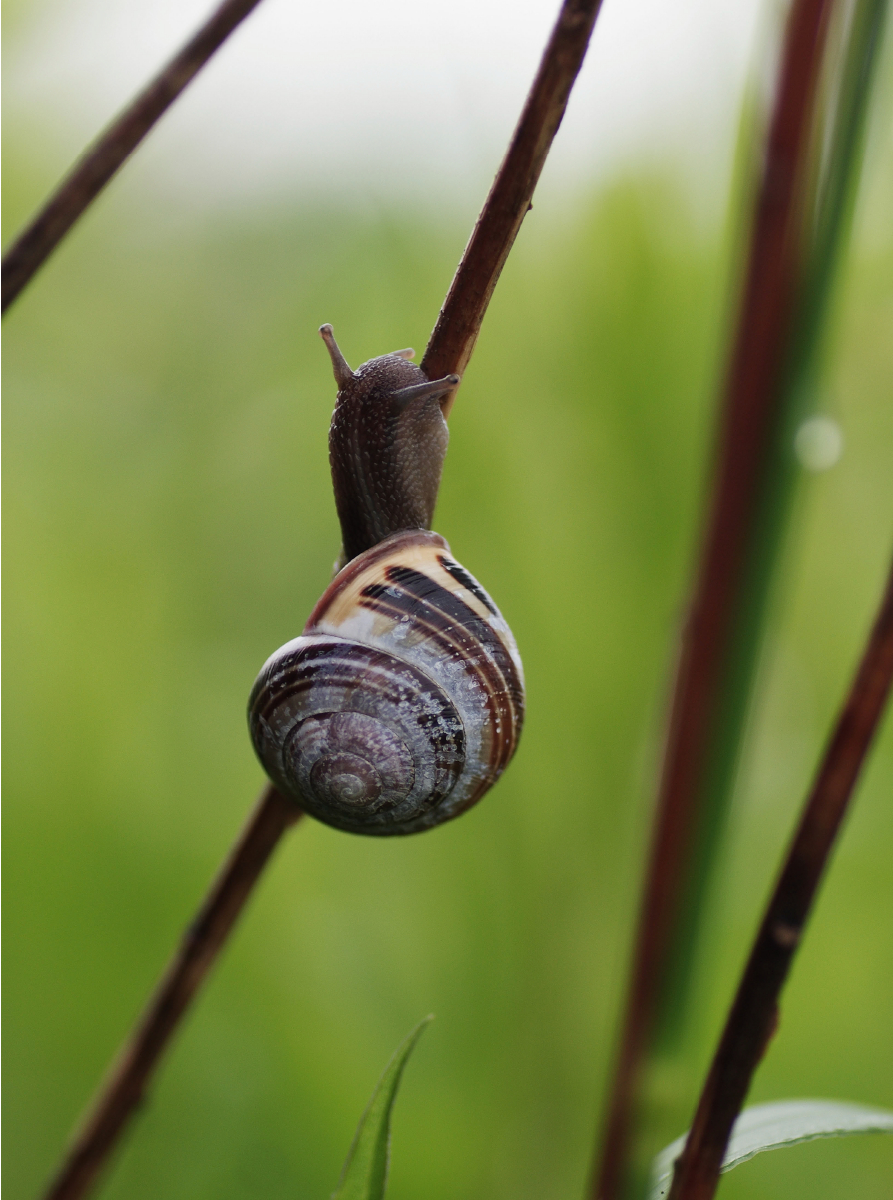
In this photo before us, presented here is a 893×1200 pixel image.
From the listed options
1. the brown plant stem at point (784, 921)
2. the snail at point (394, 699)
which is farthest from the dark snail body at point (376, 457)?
the brown plant stem at point (784, 921)

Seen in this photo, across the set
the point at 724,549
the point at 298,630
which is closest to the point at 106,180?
the point at 724,549

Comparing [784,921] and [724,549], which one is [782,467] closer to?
[724,549]

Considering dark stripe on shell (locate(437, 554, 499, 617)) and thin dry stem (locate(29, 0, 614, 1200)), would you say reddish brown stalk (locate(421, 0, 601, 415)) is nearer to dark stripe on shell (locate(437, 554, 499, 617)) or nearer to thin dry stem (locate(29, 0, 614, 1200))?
thin dry stem (locate(29, 0, 614, 1200))

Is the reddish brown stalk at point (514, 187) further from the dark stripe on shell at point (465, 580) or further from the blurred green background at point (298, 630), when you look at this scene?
the blurred green background at point (298, 630)

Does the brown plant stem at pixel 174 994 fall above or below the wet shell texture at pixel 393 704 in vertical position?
below

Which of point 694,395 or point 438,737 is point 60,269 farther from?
point 438,737

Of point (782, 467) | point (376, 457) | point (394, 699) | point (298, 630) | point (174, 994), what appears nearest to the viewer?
point (782, 467)
